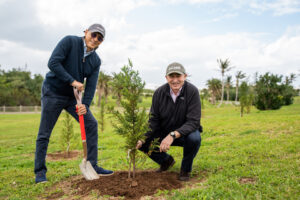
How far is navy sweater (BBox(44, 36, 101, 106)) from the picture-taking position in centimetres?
453

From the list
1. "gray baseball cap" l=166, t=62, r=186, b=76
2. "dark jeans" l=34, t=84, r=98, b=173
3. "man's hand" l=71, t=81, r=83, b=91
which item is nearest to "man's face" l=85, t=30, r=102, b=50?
"man's hand" l=71, t=81, r=83, b=91

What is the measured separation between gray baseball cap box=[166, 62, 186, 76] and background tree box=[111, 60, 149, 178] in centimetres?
69

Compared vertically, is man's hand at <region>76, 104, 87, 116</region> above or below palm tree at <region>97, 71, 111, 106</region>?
below

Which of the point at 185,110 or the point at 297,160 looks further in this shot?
the point at 297,160

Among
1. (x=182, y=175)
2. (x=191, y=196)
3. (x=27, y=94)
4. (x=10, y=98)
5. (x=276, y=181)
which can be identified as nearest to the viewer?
(x=191, y=196)

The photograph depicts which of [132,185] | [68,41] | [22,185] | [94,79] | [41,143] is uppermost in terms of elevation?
[68,41]

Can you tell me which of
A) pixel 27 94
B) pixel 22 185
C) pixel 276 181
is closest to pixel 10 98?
pixel 27 94

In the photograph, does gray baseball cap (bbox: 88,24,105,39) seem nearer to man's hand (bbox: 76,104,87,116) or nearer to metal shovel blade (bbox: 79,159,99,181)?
man's hand (bbox: 76,104,87,116)

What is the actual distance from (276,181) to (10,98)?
200 ft

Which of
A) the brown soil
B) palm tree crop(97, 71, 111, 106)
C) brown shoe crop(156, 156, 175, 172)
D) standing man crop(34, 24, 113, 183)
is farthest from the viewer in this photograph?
palm tree crop(97, 71, 111, 106)

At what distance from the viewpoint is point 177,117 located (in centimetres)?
473

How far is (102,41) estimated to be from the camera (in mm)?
4773

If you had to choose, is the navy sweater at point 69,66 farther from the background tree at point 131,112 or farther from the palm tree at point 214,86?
the palm tree at point 214,86

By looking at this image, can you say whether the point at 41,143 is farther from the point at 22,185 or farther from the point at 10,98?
the point at 10,98
